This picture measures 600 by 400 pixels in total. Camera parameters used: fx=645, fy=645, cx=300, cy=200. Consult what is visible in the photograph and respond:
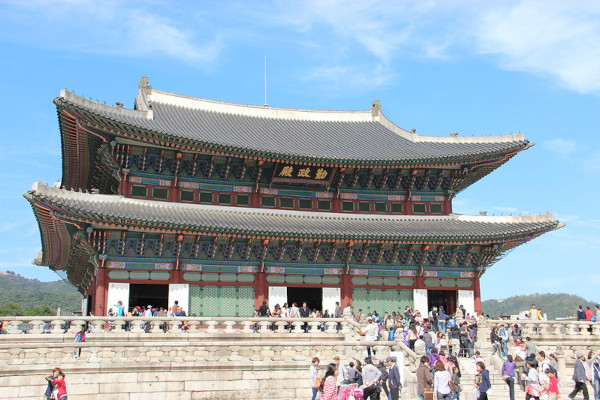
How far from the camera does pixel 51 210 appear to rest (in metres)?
27.7

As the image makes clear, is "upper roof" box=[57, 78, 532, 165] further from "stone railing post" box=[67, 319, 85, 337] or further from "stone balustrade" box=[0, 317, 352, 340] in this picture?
"stone railing post" box=[67, 319, 85, 337]

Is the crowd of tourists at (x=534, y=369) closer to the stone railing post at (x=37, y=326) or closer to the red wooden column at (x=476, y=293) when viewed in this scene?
the red wooden column at (x=476, y=293)

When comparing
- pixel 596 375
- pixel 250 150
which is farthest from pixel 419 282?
pixel 596 375

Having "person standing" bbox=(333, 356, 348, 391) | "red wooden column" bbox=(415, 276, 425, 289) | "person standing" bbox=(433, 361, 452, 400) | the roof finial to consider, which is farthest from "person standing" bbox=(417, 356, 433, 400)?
the roof finial

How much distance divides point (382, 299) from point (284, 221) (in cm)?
693

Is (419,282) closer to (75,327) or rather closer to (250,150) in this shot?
(250,150)

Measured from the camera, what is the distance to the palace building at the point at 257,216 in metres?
30.7

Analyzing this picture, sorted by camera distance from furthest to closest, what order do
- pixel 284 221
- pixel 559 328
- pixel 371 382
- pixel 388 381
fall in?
pixel 284 221, pixel 559 328, pixel 388 381, pixel 371 382

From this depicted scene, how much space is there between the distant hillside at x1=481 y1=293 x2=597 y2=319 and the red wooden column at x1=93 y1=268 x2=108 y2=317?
152 metres

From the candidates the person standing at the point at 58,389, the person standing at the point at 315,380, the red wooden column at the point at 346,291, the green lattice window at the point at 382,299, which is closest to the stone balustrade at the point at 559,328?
the green lattice window at the point at 382,299

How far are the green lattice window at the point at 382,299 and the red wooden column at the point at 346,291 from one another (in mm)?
316

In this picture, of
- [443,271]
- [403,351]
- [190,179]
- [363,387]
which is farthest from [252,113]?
[363,387]

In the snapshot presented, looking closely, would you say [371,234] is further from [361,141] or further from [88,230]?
[88,230]

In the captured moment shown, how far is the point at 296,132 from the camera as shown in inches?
1652
